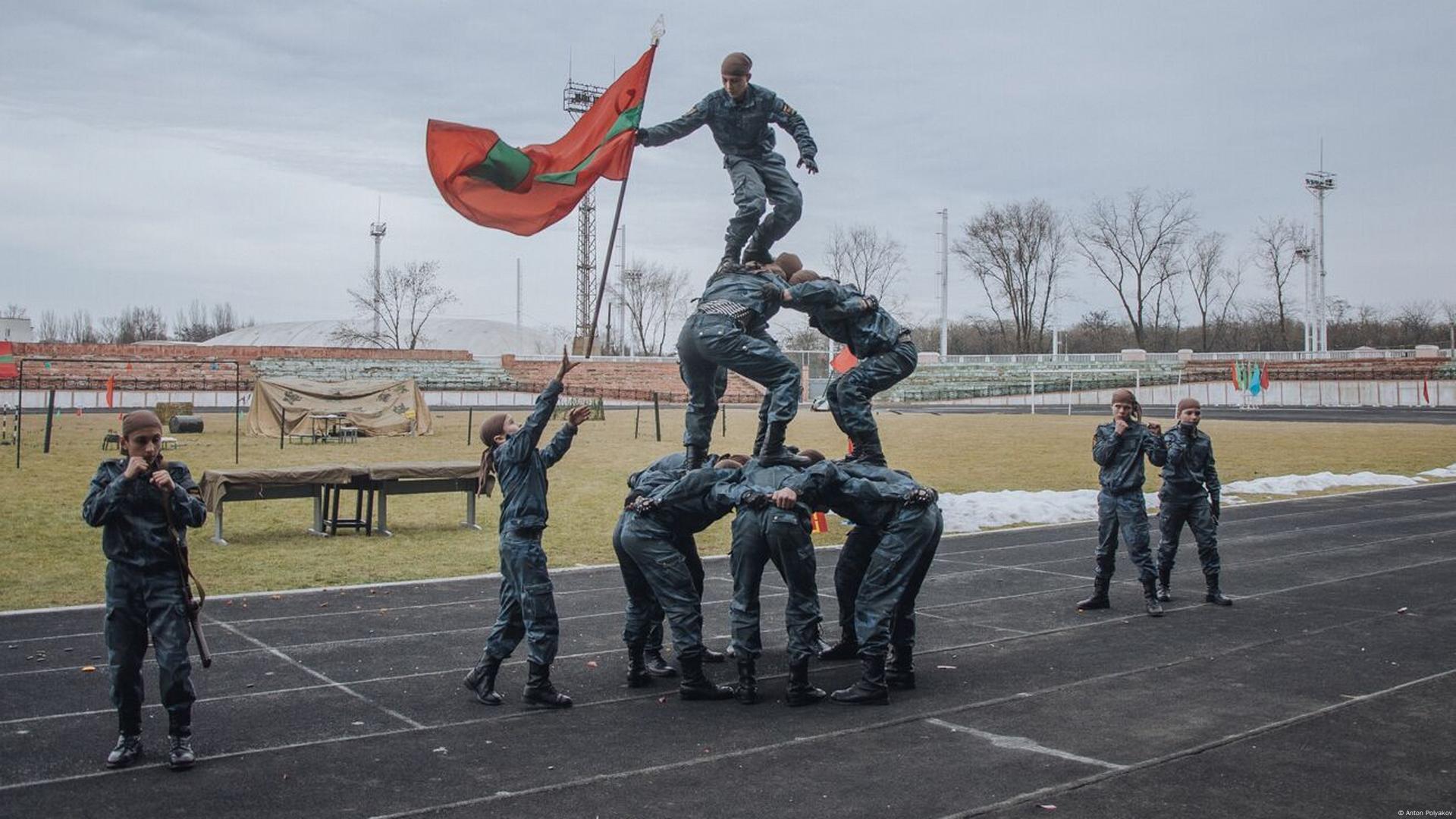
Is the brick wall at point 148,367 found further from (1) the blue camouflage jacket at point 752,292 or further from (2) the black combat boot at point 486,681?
(2) the black combat boot at point 486,681

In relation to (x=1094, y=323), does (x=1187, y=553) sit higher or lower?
lower

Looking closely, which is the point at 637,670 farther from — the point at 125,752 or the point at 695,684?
the point at 125,752

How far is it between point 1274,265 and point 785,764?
93553 mm

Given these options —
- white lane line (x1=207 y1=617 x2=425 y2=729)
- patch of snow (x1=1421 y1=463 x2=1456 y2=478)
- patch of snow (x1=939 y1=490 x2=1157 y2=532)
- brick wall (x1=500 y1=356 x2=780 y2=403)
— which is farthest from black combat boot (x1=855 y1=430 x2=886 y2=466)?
brick wall (x1=500 y1=356 x2=780 y2=403)

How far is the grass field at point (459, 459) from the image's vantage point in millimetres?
14258

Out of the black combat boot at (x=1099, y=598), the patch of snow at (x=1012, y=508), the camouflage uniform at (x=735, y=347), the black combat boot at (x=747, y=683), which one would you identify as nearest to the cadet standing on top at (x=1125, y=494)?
the black combat boot at (x=1099, y=598)

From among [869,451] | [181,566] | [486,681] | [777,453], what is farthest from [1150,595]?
[181,566]

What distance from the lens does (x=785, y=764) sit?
6.66 meters

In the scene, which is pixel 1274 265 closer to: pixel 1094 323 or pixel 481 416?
pixel 1094 323

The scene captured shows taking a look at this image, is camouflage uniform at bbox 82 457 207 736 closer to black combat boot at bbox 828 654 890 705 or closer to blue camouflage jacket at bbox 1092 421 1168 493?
black combat boot at bbox 828 654 890 705

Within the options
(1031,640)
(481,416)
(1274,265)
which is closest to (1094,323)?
(1274,265)

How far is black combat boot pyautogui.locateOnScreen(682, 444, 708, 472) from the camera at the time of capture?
9.54 m

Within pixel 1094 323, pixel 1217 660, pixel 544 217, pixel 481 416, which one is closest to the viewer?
pixel 1217 660

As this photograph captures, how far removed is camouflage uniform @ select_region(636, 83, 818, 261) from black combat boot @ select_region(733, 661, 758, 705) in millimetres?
3625
